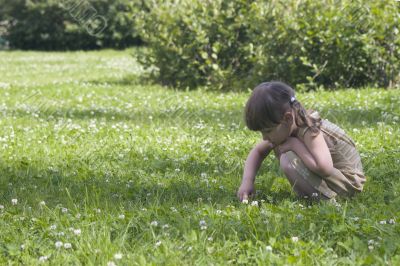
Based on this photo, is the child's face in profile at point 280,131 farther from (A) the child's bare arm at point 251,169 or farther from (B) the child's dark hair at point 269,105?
(A) the child's bare arm at point 251,169

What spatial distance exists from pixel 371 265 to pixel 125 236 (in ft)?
4.26

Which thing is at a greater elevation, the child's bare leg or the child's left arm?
the child's left arm

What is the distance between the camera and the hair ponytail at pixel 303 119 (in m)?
3.84

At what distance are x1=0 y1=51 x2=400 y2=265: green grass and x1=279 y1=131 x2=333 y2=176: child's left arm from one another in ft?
0.79

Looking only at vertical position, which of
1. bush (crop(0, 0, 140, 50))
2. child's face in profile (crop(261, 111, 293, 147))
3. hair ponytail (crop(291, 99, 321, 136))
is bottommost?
bush (crop(0, 0, 140, 50))

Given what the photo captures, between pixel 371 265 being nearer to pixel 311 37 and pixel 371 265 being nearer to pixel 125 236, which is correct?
pixel 125 236

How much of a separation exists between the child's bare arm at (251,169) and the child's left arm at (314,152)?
1.07 feet

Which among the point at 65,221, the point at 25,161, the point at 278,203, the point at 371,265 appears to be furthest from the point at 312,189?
the point at 25,161

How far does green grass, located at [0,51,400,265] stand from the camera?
3.19 metres

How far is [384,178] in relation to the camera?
15.5 ft

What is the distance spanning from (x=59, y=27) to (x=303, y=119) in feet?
98.7

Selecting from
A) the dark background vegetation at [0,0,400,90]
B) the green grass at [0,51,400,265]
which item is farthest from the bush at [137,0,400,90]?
the green grass at [0,51,400,265]

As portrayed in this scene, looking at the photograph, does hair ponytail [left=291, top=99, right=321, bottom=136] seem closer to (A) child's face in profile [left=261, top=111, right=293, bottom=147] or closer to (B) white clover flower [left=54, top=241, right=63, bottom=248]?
(A) child's face in profile [left=261, top=111, right=293, bottom=147]

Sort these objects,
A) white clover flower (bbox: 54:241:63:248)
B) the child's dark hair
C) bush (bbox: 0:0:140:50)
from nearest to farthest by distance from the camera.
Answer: white clover flower (bbox: 54:241:63:248)
the child's dark hair
bush (bbox: 0:0:140:50)
